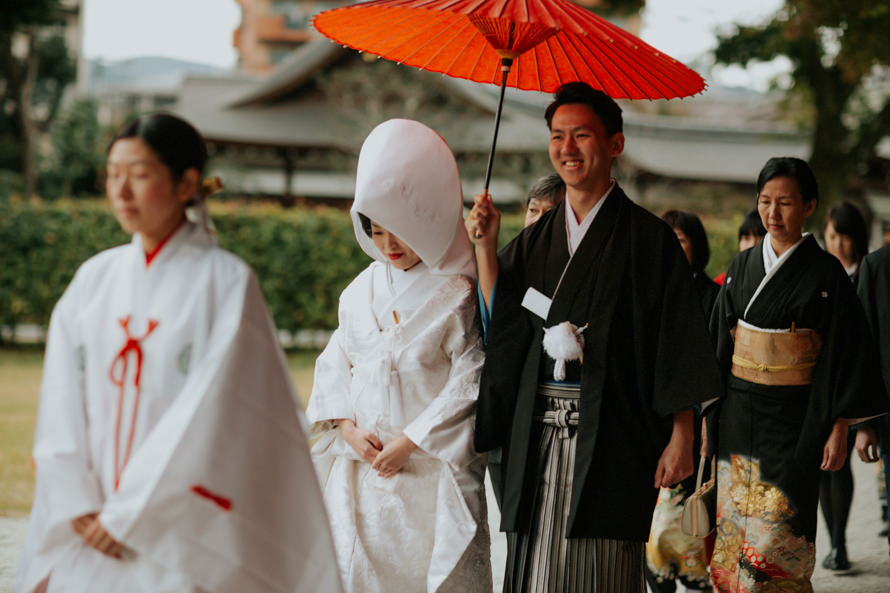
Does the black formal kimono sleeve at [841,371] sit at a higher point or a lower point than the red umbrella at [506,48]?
lower

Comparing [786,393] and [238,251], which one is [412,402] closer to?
[786,393]

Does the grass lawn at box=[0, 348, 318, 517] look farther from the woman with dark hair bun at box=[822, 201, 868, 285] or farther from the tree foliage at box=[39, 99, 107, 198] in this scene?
the tree foliage at box=[39, 99, 107, 198]

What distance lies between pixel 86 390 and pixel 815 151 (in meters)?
12.4

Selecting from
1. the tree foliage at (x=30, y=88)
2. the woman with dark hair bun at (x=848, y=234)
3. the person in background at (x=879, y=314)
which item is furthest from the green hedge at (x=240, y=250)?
the person in background at (x=879, y=314)

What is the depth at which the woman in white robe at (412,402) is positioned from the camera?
3170mm

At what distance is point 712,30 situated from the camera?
12523mm

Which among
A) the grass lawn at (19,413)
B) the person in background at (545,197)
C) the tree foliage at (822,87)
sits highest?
the tree foliage at (822,87)

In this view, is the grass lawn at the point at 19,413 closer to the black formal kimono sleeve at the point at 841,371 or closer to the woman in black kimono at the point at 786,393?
the woman in black kimono at the point at 786,393

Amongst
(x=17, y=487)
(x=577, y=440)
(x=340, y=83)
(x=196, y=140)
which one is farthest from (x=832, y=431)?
(x=340, y=83)

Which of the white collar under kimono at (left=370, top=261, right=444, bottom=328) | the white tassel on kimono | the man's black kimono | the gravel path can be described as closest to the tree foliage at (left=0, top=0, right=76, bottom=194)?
the gravel path

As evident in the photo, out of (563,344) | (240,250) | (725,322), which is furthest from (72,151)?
(563,344)

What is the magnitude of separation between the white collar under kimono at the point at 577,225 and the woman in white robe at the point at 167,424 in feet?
3.89

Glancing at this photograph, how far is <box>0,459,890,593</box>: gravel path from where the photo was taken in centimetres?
477

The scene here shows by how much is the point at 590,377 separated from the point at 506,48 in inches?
48.0
